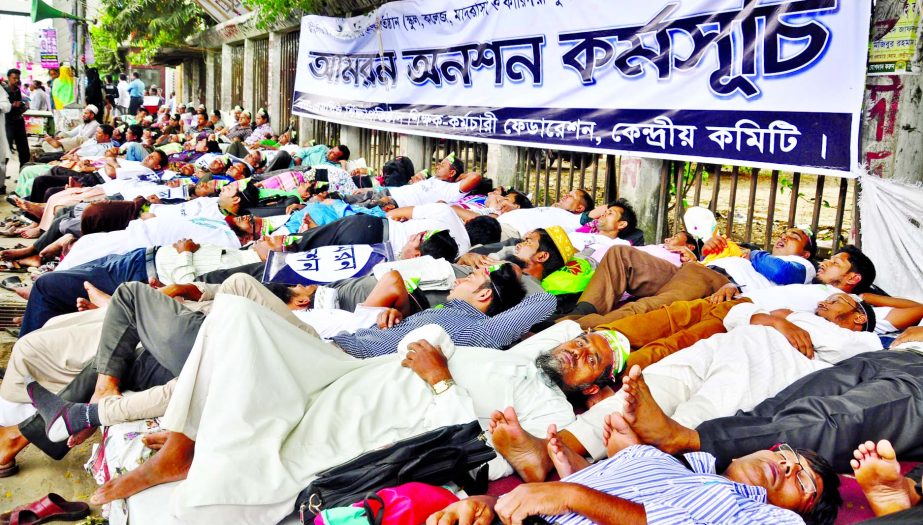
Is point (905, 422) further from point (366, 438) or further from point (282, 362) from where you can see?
point (282, 362)

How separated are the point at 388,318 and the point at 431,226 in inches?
65.7

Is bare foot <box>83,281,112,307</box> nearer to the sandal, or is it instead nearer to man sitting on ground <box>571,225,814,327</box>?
man sitting on ground <box>571,225,814,327</box>

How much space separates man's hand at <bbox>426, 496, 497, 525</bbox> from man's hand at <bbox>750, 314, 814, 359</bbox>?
174 cm

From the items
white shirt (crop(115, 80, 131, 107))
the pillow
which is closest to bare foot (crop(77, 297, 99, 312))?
the pillow

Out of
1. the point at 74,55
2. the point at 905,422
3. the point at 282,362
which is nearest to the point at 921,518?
the point at 905,422

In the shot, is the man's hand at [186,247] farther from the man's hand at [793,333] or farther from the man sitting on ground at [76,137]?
the man sitting on ground at [76,137]

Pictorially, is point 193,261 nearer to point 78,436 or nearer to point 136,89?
point 78,436

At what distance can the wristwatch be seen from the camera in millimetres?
2729

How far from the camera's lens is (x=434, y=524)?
2.06 meters

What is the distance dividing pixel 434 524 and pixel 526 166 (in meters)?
5.13

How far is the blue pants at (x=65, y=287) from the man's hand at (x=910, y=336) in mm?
3950

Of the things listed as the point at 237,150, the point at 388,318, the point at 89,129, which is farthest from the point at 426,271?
the point at 89,129

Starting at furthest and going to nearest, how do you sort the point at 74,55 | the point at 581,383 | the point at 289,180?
the point at 74,55 < the point at 289,180 < the point at 581,383

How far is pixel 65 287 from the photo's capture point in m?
4.01
